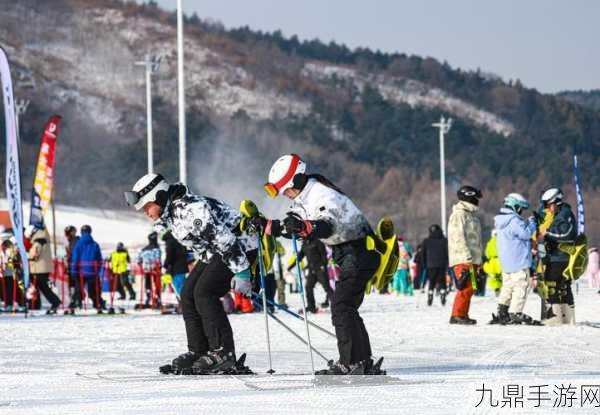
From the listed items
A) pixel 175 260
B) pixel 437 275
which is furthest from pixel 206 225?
pixel 437 275

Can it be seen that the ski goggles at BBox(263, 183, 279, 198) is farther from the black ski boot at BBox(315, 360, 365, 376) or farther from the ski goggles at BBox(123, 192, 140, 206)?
the black ski boot at BBox(315, 360, 365, 376)

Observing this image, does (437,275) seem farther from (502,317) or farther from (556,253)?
(556,253)

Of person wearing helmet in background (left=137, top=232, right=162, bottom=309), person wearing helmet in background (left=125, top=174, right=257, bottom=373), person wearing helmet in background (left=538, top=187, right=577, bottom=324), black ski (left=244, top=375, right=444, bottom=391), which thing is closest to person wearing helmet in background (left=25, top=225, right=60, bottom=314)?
person wearing helmet in background (left=137, top=232, right=162, bottom=309)

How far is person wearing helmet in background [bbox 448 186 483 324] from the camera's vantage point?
1419 centimetres

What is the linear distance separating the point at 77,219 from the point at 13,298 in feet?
177

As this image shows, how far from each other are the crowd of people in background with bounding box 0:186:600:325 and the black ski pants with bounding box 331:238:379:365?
13.4 inches

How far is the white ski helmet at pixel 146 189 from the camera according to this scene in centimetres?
833

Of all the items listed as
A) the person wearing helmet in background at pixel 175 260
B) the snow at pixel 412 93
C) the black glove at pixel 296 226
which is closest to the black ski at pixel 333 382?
the black glove at pixel 296 226

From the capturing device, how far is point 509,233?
14.4 meters

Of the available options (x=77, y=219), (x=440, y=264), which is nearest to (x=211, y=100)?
(x=77, y=219)

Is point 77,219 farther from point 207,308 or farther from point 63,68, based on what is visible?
point 63,68

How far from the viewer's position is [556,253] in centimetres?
1395

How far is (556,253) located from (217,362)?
6.47m

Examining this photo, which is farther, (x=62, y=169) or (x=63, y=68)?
(x=63, y=68)
